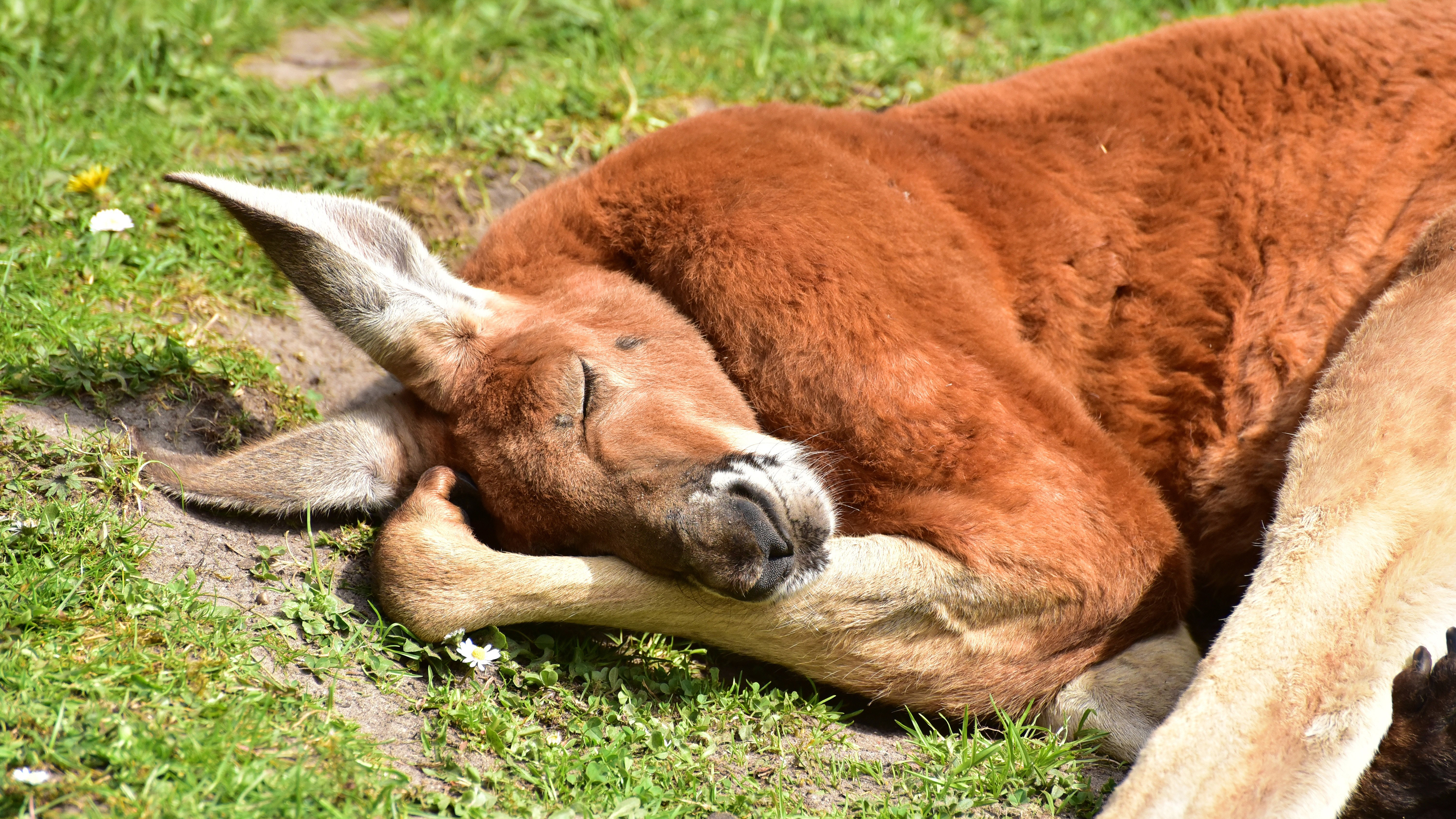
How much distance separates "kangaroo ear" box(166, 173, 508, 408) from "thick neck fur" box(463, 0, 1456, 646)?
0.97ft

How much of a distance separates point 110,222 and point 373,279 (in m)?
1.82

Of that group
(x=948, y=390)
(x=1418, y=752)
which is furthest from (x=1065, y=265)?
(x=1418, y=752)

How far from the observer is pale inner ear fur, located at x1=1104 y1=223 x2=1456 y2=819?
3016mm

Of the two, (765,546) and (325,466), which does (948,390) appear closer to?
(765,546)

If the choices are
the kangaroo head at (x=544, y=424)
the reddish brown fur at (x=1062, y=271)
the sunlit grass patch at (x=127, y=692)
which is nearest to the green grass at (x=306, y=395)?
the sunlit grass patch at (x=127, y=692)

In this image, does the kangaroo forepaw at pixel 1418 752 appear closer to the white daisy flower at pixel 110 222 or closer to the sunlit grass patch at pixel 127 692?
the sunlit grass patch at pixel 127 692

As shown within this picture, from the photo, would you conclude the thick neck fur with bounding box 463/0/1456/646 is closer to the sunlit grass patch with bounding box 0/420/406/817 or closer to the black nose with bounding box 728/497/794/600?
the black nose with bounding box 728/497/794/600

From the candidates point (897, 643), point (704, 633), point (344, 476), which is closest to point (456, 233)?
point (344, 476)

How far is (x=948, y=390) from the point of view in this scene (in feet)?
11.8

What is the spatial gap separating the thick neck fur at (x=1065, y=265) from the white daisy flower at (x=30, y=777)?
2096 mm

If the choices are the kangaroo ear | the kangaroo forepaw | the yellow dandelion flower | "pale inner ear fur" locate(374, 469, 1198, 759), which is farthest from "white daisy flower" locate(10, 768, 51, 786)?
the yellow dandelion flower

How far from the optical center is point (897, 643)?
3.59 m

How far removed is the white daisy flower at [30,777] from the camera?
8.52ft

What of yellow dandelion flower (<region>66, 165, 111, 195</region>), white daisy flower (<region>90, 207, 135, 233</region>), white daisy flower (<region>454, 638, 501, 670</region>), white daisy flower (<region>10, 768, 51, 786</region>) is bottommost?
white daisy flower (<region>454, 638, 501, 670</region>)
